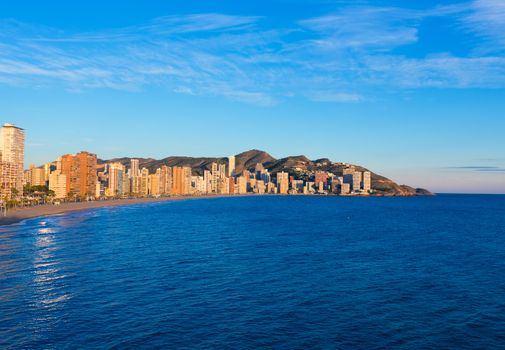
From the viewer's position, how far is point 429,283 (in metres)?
52.9

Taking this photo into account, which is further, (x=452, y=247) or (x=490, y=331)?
(x=452, y=247)

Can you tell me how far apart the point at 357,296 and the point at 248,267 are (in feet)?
65.6

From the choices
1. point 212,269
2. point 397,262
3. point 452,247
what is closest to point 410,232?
point 452,247

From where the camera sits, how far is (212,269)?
6028cm

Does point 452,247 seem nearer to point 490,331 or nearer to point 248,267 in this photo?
point 248,267

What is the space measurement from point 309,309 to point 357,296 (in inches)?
308

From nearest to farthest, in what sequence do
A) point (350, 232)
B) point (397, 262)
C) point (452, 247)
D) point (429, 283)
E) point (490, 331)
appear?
1. point (490, 331)
2. point (429, 283)
3. point (397, 262)
4. point (452, 247)
5. point (350, 232)

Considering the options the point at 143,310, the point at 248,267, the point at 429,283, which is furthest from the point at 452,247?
the point at 143,310

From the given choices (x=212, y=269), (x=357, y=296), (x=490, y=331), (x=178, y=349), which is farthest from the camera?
(x=212, y=269)

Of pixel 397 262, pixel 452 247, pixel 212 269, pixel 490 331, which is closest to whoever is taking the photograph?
pixel 490 331

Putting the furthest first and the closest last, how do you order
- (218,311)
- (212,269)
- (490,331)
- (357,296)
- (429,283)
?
(212,269), (429,283), (357,296), (218,311), (490,331)

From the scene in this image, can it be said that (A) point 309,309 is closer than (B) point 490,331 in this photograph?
No

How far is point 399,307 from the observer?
139 feet

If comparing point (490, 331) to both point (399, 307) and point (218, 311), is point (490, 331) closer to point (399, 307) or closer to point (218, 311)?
point (399, 307)
